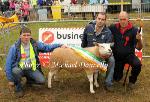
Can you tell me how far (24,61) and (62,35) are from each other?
2.48m

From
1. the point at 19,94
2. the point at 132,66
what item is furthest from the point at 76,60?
Result: the point at 19,94

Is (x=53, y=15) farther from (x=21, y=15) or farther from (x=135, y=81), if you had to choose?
(x=135, y=81)

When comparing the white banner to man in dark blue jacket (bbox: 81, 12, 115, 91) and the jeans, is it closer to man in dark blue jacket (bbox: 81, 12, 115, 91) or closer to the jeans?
man in dark blue jacket (bbox: 81, 12, 115, 91)

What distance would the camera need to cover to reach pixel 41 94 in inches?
304

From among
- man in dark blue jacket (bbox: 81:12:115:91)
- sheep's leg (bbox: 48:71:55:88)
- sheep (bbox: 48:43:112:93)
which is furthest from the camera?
sheep's leg (bbox: 48:71:55:88)

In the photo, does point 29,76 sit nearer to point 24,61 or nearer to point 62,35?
point 24,61

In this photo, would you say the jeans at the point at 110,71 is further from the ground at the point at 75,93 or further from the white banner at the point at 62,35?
the white banner at the point at 62,35

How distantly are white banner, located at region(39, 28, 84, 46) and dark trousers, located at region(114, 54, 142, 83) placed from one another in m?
1.82

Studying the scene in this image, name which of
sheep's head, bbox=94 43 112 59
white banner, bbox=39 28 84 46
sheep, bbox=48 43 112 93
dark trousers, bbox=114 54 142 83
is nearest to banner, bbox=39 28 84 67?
white banner, bbox=39 28 84 46

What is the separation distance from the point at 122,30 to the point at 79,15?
1456 cm

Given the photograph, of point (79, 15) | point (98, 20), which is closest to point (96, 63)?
point (98, 20)

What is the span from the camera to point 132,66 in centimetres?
784

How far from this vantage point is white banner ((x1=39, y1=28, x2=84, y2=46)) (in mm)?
9820

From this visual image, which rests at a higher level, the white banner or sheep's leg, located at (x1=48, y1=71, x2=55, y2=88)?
the white banner
